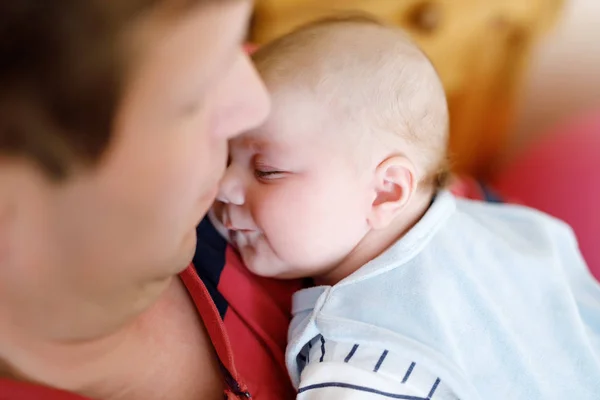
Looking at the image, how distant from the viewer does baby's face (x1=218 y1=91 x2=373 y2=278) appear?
71 centimetres

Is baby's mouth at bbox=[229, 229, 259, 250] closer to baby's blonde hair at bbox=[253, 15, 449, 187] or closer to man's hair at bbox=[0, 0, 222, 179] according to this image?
baby's blonde hair at bbox=[253, 15, 449, 187]

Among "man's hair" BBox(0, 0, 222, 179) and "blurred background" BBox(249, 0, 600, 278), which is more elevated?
"man's hair" BBox(0, 0, 222, 179)

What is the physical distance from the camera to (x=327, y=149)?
71 centimetres

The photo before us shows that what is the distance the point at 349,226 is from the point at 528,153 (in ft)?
2.44

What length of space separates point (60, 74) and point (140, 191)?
0.10m

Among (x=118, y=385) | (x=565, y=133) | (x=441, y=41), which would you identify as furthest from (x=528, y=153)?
(x=118, y=385)

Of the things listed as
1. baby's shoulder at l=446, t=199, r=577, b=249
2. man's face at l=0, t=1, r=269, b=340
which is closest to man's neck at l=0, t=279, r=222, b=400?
man's face at l=0, t=1, r=269, b=340

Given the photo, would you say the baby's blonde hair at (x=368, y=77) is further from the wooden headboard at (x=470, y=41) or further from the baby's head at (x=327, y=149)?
the wooden headboard at (x=470, y=41)

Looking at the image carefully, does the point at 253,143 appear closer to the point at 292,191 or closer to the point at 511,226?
the point at 292,191

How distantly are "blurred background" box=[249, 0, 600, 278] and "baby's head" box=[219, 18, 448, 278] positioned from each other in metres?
0.44

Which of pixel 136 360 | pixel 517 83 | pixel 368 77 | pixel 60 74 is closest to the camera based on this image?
pixel 60 74

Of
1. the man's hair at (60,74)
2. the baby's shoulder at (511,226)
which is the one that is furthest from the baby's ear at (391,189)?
the man's hair at (60,74)

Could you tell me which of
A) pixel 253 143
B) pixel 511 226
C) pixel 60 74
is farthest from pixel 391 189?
pixel 60 74

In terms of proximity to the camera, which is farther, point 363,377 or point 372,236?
point 372,236
